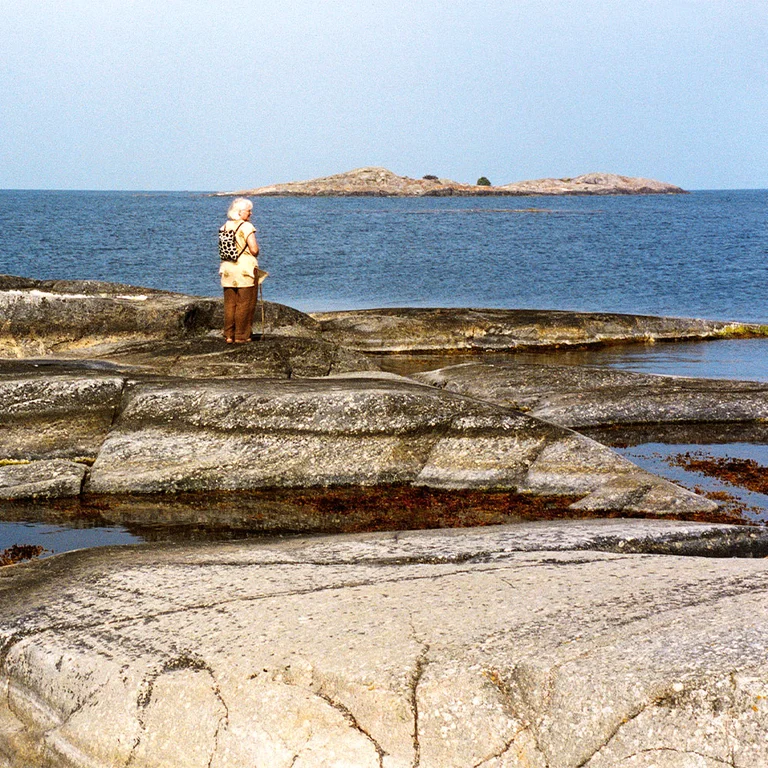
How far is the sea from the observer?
4057 cm

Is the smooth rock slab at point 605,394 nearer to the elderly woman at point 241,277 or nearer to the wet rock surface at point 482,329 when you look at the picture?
the elderly woman at point 241,277

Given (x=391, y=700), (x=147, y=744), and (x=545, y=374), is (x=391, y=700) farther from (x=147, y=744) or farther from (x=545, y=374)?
(x=545, y=374)

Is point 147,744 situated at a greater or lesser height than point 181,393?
lesser

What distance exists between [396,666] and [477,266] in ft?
175

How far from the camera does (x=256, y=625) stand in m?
7.30

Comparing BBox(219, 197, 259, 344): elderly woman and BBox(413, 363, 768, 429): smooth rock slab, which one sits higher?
BBox(219, 197, 259, 344): elderly woman

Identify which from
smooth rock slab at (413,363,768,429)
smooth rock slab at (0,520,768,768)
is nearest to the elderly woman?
smooth rock slab at (413,363,768,429)

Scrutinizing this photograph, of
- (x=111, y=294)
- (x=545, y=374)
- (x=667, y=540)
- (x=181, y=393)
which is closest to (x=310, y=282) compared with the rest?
(x=111, y=294)

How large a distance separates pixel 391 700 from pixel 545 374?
13418 millimetres

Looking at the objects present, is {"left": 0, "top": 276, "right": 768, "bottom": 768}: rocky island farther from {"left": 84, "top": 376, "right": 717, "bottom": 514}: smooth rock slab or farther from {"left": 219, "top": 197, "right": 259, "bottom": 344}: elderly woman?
{"left": 219, "top": 197, "right": 259, "bottom": 344}: elderly woman

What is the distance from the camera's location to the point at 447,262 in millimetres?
61688

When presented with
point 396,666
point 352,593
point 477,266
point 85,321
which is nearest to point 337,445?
point 352,593

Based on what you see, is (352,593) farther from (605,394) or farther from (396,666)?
(605,394)

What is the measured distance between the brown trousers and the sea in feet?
25.6
